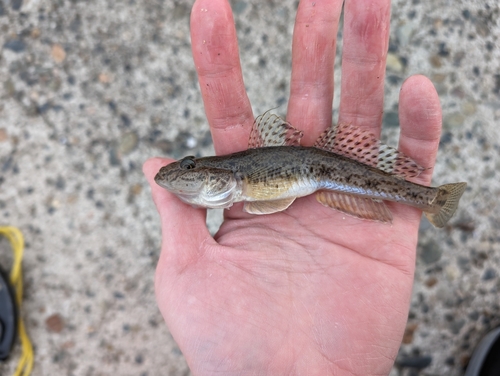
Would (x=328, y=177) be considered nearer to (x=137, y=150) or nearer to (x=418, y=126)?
(x=418, y=126)

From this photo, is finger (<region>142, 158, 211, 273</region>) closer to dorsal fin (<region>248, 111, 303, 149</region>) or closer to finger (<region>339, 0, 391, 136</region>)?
dorsal fin (<region>248, 111, 303, 149</region>)

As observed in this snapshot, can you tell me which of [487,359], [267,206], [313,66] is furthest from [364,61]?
[487,359]

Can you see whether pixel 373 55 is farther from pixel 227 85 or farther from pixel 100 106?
pixel 100 106

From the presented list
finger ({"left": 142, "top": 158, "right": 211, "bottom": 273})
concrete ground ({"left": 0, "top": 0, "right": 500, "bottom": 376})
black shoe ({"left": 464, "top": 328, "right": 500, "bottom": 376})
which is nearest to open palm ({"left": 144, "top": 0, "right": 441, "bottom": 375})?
finger ({"left": 142, "top": 158, "right": 211, "bottom": 273})

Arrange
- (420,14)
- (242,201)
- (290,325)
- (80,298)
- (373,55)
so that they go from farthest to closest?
(420,14)
(80,298)
(242,201)
(373,55)
(290,325)

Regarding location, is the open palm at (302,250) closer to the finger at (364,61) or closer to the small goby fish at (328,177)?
the finger at (364,61)

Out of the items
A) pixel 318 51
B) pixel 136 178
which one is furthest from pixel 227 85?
pixel 136 178
